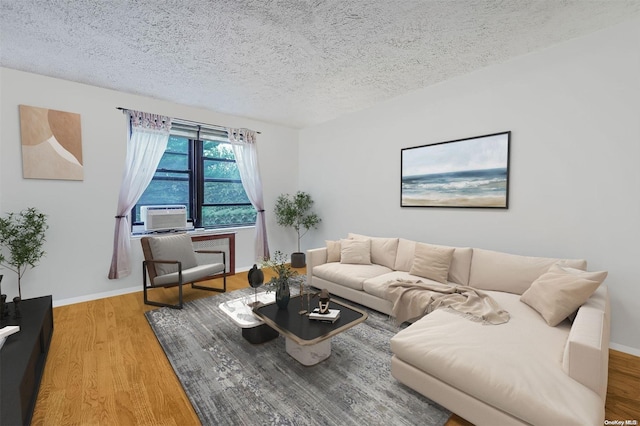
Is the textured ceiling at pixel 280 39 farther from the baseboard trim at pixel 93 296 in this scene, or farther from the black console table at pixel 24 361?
the baseboard trim at pixel 93 296

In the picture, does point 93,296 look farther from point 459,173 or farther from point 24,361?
point 459,173

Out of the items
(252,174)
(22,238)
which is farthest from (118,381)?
(252,174)

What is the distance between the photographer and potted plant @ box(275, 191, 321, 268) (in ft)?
17.2

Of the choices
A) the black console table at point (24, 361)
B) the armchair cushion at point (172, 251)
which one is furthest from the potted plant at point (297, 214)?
the black console table at point (24, 361)

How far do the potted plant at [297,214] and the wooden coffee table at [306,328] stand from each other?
2.78 metres

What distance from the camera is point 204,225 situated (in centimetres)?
473

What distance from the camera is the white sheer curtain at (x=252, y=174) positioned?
4.86m

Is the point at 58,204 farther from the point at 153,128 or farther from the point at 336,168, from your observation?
the point at 336,168

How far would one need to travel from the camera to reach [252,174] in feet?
16.4

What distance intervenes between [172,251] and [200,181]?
1.46 meters

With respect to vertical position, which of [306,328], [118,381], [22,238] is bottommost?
[118,381]

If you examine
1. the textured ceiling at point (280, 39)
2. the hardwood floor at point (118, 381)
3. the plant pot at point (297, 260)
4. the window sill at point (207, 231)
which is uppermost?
the textured ceiling at point (280, 39)

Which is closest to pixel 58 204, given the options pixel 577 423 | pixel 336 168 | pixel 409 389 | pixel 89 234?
pixel 89 234

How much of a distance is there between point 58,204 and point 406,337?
14.0 ft
